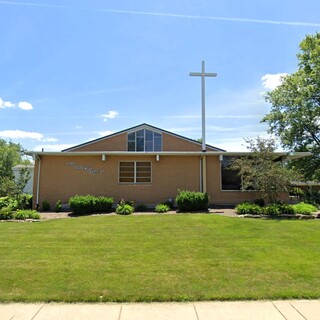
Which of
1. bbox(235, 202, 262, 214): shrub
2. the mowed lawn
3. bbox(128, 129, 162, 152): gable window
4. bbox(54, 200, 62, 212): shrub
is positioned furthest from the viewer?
bbox(128, 129, 162, 152): gable window

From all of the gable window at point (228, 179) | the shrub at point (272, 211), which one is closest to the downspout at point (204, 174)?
the gable window at point (228, 179)

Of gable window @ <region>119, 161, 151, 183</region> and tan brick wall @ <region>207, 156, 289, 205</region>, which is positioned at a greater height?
gable window @ <region>119, 161, 151, 183</region>

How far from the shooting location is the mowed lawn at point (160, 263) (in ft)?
14.5

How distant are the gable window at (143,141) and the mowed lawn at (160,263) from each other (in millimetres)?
16809

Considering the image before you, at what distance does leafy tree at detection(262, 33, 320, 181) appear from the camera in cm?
2655

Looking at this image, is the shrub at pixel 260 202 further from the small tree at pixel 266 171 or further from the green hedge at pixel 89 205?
the green hedge at pixel 89 205

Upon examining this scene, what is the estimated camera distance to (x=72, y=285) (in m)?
4.68

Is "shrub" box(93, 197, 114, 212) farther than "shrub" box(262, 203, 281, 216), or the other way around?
"shrub" box(93, 197, 114, 212)

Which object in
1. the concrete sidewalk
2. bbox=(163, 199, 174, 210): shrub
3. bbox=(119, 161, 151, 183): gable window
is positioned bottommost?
the concrete sidewalk

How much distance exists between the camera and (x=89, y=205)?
14.7 metres

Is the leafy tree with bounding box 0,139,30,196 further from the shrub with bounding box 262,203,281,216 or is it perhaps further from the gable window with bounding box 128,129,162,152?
the shrub with bounding box 262,203,281,216

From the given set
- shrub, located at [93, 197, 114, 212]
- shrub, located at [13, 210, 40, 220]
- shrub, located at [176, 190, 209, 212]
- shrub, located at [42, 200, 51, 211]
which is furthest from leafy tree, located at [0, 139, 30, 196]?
shrub, located at [176, 190, 209, 212]

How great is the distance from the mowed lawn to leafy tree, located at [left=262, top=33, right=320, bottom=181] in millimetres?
19851

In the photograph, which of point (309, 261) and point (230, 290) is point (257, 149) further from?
point (230, 290)
